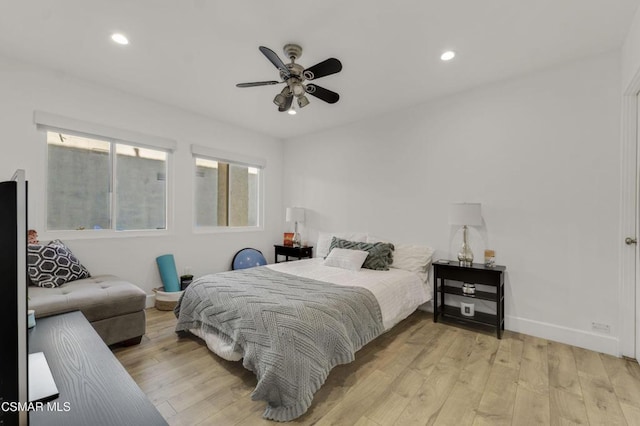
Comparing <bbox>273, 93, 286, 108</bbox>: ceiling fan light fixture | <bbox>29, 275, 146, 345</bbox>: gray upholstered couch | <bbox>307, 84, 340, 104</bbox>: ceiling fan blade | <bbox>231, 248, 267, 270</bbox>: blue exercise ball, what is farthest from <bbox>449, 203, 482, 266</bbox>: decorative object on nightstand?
<bbox>29, 275, 146, 345</bbox>: gray upholstered couch

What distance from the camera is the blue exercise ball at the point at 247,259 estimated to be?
4379mm

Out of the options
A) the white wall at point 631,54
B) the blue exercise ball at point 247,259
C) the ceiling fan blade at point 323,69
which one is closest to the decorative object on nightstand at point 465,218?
the white wall at point 631,54

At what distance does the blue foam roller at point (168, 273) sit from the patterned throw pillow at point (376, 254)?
2.21 m

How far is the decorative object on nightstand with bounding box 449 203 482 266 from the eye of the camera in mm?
2822

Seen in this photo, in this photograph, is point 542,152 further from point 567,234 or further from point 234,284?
point 234,284

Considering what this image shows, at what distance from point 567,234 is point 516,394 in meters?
1.61

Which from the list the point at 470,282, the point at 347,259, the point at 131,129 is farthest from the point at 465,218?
the point at 131,129

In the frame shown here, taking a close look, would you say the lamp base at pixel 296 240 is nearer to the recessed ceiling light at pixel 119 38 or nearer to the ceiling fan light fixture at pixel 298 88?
the ceiling fan light fixture at pixel 298 88

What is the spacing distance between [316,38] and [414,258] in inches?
98.2

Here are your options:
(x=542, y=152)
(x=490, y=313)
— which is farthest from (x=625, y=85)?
(x=490, y=313)

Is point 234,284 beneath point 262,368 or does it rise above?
above

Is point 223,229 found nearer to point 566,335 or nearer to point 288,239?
point 288,239

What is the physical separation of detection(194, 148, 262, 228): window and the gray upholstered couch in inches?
67.2

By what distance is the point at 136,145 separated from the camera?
3.48 metres
